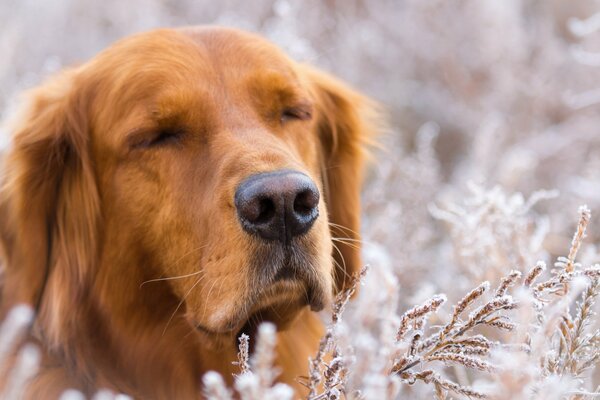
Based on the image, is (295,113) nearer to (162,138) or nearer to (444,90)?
(162,138)

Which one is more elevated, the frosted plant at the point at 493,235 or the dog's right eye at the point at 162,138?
the dog's right eye at the point at 162,138

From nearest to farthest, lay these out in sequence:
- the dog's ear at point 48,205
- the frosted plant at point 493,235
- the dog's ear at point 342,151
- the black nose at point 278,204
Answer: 1. the black nose at point 278,204
2. the dog's ear at point 48,205
3. the frosted plant at point 493,235
4. the dog's ear at point 342,151

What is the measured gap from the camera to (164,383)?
284 centimetres

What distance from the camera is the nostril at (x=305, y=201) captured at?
2.25m

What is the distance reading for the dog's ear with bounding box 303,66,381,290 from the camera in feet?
11.1

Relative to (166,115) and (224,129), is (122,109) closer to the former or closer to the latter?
(166,115)

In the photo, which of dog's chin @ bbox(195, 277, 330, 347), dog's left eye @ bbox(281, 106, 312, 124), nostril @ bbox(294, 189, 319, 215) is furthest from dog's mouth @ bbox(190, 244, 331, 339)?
dog's left eye @ bbox(281, 106, 312, 124)

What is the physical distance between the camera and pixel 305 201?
227cm

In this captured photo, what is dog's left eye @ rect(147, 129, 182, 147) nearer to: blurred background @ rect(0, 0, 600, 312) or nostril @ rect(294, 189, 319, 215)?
nostril @ rect(294, 189, 319, 215)

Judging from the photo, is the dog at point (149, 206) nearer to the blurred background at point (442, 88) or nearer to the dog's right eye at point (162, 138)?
the dog's right eye at point (162, 138)

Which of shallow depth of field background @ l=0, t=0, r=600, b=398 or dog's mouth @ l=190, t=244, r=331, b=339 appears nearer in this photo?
dog's mouth @ l=190, t=244, r=331, b=339

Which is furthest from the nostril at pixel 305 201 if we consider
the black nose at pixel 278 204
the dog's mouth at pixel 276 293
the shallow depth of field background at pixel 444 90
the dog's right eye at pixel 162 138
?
the shallow depth of field background at pixel 444 90

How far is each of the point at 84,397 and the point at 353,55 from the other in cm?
463

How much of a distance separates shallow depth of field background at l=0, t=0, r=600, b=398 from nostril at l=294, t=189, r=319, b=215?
3.09ft
